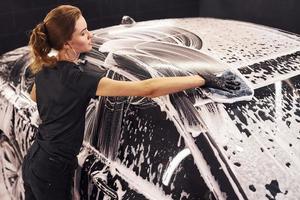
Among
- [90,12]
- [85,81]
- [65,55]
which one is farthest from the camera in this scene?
[90,12]

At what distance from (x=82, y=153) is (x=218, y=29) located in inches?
42.1

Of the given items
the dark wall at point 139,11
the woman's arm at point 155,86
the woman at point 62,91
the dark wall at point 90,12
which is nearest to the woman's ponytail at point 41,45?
the woman at point 62,91

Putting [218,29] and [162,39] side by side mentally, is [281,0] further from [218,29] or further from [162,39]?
[162,39]

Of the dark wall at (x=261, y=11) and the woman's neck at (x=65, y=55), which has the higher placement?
the woman's neck at (x=65, y=55)

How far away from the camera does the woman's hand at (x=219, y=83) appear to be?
5.18 feet

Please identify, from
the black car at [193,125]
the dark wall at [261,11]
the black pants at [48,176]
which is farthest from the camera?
the dark wall at [261,11]

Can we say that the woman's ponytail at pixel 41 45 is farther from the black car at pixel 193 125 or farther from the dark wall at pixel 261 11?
the dark wall at pixel 261 11

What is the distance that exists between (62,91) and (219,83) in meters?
0.63

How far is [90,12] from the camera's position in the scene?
15.4ft

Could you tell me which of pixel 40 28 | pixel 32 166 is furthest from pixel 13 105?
pixel 40 28

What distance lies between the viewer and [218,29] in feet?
7.64

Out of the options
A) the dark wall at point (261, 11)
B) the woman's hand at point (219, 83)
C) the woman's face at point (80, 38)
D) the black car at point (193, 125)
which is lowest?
the dark wall at point (261, 11)

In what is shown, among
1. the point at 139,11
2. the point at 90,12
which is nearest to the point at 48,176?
the point at 90,12

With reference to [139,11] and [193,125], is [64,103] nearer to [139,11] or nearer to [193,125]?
[193,125]
